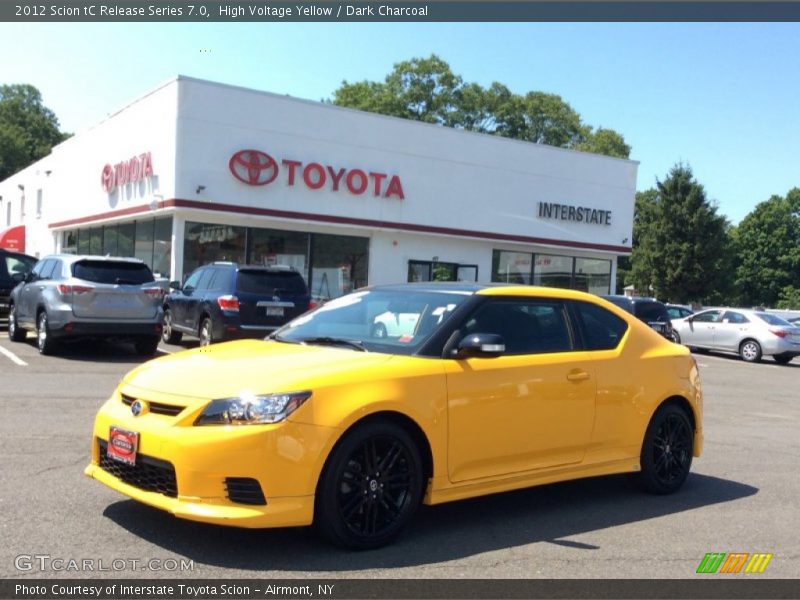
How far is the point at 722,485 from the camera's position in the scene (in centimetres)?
700

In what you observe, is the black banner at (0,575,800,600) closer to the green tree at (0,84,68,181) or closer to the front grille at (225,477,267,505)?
the front grille at (225,477,267,505)

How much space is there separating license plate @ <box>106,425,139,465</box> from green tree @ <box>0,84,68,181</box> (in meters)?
89.9

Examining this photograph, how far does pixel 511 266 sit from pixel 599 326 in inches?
933

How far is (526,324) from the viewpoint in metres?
5.89


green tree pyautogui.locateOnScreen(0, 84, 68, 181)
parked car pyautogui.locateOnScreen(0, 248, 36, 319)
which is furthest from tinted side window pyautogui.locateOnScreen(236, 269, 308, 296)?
green tree pyautogui.locateOnScreen(0, 84, 68, 181)

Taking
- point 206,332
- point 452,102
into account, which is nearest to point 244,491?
point 206,332

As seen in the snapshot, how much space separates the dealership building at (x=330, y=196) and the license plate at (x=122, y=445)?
18.0 metres

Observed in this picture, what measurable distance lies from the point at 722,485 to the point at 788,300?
76.1m

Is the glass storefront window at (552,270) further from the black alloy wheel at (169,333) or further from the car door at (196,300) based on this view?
the car door at (196,300)

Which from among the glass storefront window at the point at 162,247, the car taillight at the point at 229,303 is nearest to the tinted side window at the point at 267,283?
the car taillight at the point at 229,303

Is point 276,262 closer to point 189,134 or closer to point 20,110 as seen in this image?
point 189,134

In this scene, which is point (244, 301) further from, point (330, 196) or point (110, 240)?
point (110, 240)

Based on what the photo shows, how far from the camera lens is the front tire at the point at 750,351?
2370 centimetres

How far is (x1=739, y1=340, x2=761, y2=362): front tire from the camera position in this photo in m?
23.7
